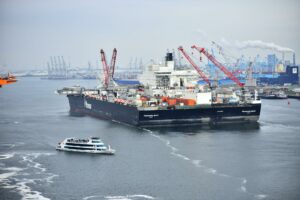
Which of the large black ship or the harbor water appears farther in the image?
the large black ship

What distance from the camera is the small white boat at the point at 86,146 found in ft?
75.3

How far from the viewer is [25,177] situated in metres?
18.7

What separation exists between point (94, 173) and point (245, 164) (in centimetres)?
586

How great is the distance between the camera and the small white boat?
2295 cm

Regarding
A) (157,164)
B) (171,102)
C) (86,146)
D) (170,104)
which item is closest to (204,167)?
(157,164)

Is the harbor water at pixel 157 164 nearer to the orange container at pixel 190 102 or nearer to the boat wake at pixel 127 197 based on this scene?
the boat wake at pixel 127 197

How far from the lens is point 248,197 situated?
16.2m

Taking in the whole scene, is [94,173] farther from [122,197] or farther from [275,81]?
[275,81]

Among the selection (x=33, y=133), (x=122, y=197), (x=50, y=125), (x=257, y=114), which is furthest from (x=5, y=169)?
(x=257, y=114)

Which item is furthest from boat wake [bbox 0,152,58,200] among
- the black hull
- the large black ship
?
the large black ship

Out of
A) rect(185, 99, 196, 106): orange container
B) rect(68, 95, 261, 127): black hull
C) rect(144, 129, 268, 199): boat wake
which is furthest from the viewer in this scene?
rect(185, 99, 196, 106): orange container

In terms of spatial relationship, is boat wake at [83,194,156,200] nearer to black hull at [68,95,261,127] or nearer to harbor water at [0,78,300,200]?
harbor water at [0,78,300,200]

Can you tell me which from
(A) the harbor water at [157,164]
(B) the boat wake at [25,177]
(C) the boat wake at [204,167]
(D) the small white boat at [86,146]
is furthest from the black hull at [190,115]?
(B) the boat wake at [25,177]

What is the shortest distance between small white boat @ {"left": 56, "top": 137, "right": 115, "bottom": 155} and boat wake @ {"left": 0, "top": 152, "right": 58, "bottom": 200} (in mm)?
1874
